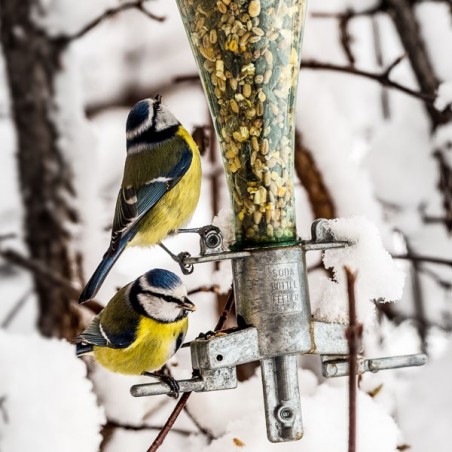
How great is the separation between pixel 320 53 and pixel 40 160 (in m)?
0.66

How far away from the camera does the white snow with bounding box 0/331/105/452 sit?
5.12 ft

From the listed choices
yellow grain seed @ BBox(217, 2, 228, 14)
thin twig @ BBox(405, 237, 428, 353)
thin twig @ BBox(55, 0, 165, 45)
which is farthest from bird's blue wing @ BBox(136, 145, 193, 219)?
thin twig @ BBox(405, 237, 428, 353)

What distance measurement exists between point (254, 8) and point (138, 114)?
0.23 metres

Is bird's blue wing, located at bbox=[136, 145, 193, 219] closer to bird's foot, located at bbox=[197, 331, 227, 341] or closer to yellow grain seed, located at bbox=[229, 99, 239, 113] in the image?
yellow grain seed, located at bbox=[229, 99, 239, 113]

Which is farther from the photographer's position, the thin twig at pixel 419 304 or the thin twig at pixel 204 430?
the thin twig at pixel 419 304

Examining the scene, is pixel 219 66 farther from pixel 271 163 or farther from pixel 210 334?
pixel 210 334

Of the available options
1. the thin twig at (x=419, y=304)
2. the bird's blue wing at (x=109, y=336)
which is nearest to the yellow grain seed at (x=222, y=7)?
the bird's blue wing at (x=109, y=336)

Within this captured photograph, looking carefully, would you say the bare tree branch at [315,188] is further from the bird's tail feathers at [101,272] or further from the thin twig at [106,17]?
the bird's tail feathers at [101,272]

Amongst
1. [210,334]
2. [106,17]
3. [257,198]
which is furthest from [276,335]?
[106,17]

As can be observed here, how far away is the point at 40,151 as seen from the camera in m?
2.12

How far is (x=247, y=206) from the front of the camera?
1409 millimetres

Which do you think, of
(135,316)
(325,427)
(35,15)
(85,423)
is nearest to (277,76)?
(135,316)

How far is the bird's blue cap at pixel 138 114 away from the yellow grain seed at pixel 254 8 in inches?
7.9

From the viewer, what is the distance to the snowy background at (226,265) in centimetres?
147
